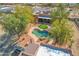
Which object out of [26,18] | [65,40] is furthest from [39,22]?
[65,40]

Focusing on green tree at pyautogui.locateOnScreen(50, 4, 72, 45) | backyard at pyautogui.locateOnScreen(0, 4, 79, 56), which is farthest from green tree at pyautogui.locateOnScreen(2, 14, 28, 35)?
green tree at pyautogui.locateOnScreen(50, 4, 72, 45)

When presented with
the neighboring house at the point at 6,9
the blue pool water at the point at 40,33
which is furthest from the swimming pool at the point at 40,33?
the neighboring house at the point at 6,9

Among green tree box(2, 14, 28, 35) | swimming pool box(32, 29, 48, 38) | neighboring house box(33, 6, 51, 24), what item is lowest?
swimming pool box(32, 29, 48, 38)

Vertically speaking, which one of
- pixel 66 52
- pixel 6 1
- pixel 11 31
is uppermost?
pixel 6 1

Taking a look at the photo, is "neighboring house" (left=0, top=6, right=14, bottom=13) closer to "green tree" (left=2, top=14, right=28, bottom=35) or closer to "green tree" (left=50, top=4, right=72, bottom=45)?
"green tree" (left=2, top=14, right=28, bottom=35)

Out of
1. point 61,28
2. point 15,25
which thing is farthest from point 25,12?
point 61,28

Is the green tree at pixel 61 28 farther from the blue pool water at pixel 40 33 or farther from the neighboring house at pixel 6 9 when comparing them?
the neighboring house at pixel 6 9

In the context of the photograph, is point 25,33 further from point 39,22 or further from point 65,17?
point 65,17

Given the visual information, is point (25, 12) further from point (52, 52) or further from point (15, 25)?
point (52, 52)
